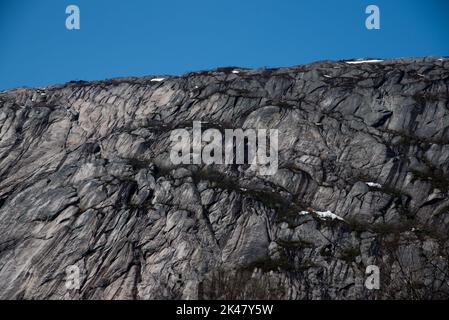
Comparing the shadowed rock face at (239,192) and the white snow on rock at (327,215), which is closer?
the shadowed rock face at (239,192)

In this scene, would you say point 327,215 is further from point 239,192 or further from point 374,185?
point 239,192

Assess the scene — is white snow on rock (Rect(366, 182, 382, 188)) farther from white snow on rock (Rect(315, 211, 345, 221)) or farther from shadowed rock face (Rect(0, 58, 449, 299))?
white snow on rock (Rect(315, 211, 345, 221))

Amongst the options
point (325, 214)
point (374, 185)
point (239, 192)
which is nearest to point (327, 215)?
point (325, 214)

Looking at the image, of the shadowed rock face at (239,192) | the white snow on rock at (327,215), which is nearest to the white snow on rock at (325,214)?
the white snow on rock at (327,215)

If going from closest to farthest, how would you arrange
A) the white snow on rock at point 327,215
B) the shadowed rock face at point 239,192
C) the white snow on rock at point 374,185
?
the shadowed rock face at point 239,192 < the white snow on rock at point 327,215 < the white snow on rock at point 374,185

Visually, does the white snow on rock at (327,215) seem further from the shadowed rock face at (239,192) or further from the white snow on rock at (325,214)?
the shadowed rock face at (239,192)
